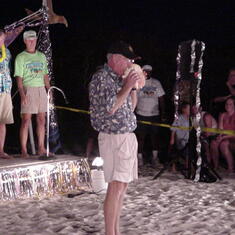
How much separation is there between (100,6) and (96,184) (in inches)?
655

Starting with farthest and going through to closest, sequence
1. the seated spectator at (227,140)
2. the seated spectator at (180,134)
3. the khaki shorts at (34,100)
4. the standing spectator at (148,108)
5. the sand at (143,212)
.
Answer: the standing spectator at (148,108) < the seated spectator at (180,134) < the seated spectator at (227,140) < the khaki shorts at (34,100) < the sand at (143,212)

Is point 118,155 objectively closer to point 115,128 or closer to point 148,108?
point 115,128

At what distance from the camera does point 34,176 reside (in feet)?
17.1

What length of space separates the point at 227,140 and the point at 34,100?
333 cm

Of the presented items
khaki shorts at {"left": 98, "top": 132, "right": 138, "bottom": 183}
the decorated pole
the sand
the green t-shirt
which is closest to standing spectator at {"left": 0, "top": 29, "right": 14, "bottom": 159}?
the green t-shirt

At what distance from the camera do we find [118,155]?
10.3ft

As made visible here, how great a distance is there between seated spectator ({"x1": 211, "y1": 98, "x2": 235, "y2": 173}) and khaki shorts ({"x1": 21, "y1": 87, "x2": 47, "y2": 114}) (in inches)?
121

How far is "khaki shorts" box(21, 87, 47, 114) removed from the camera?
557 cm

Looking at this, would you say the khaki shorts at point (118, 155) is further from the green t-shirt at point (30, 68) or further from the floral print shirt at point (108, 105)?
the green t-shirt at point (30, 68)

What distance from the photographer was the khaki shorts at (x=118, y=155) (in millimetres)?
3129

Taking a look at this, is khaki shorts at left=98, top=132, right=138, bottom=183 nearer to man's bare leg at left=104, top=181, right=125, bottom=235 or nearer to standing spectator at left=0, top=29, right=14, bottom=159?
man's bare leg at left=104, top=181, right=125, bottom=235

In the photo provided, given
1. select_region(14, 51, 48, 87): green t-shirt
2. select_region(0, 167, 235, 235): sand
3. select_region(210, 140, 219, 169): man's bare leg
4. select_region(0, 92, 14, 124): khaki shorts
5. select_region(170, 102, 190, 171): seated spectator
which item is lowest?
select_region(0, 167, 235, 235): sand

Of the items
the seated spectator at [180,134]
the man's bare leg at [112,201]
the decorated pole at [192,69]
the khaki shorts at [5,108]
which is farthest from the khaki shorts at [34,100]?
the man's bare leg at [112,201]

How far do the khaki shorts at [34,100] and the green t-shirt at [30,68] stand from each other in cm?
7
